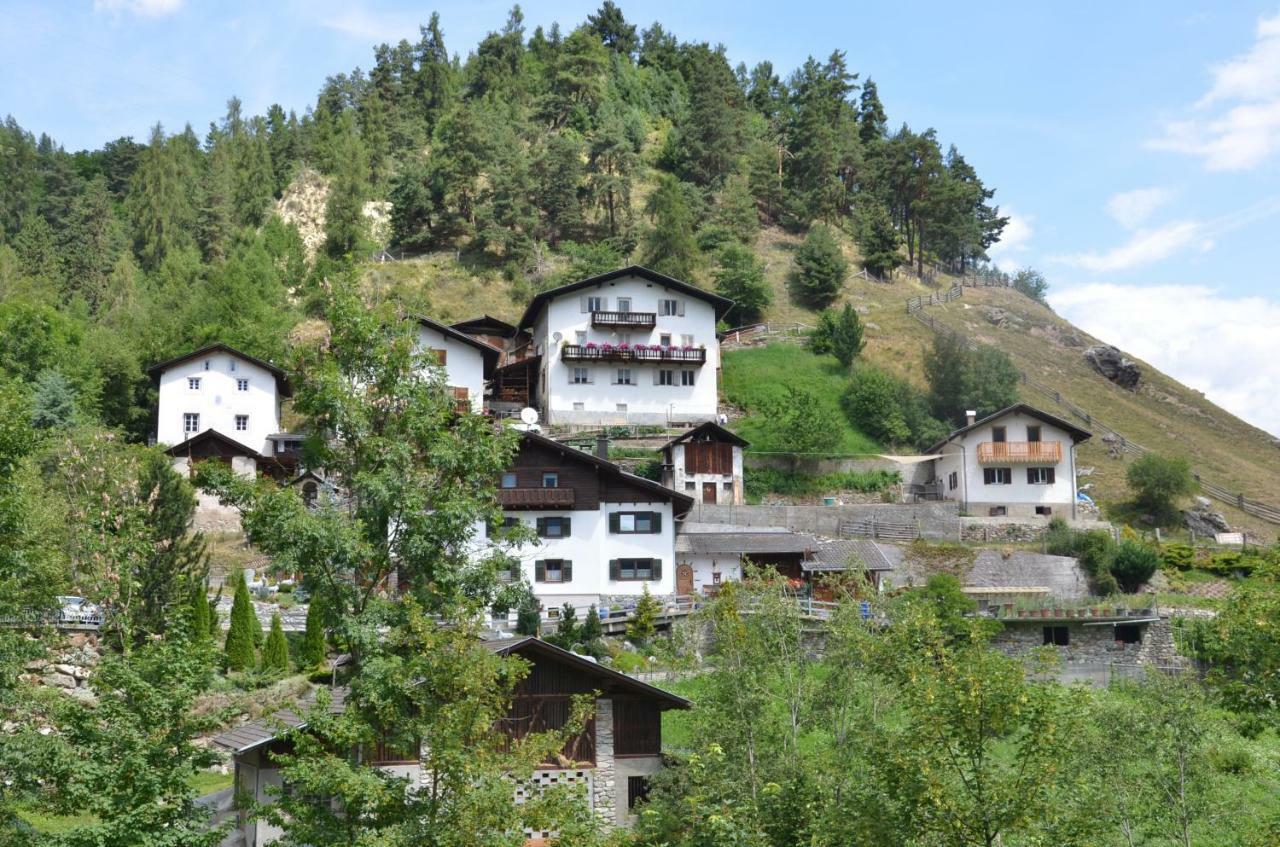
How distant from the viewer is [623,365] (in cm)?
7031

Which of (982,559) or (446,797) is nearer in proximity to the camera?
(446,797)

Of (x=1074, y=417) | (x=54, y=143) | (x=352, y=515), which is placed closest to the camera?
(x=352, y=515)

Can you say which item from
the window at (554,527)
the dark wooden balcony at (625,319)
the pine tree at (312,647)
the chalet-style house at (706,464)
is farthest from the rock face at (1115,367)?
the pine tree at (312,647)

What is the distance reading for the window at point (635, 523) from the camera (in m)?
50.7

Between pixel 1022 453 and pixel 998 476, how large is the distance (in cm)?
161

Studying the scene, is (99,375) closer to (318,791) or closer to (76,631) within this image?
(76,631)

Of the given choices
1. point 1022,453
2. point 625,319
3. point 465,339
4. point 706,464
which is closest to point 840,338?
point 625,319

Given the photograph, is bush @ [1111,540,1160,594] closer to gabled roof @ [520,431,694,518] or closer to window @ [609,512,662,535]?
gabled roof @ [520,431,694,518]

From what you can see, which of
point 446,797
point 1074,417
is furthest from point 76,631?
point 1074,417

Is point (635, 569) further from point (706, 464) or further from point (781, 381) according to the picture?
point (781, 381)

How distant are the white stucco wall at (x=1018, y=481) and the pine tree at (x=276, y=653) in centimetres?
3475

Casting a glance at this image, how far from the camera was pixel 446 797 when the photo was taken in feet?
57.7

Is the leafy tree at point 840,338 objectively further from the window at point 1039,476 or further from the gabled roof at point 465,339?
the gabled roof at point 465,339

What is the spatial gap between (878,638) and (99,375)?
161 ft
